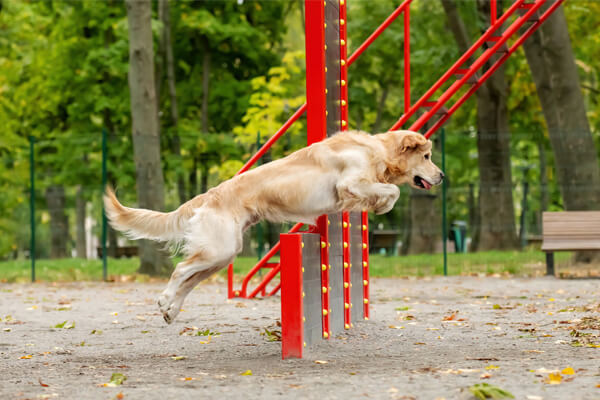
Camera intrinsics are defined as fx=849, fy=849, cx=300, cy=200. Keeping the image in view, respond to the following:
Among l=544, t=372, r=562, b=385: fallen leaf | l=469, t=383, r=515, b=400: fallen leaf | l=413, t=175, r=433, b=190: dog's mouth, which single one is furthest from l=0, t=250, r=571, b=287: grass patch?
l=469, t=383, r=515, b=400: fallen leaf

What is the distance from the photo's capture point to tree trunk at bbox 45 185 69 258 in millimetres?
23453

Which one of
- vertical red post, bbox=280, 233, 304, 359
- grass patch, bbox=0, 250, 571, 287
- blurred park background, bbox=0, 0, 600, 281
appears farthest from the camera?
blurred park background, bbox=0, 0, 600, 281

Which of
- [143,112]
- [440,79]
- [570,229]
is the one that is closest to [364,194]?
[440,79]

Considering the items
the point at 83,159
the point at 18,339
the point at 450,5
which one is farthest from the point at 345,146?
the point at 83,159

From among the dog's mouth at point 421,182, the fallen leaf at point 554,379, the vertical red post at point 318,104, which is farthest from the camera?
the vertical red post at point 318,104

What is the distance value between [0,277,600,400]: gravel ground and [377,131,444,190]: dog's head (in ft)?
4.52

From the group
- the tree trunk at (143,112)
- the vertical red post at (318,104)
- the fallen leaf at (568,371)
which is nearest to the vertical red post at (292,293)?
the vertical red post at (318,104)

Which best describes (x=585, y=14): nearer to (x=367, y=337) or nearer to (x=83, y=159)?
(x=83, y=159)

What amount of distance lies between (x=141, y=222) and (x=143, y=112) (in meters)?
8.70

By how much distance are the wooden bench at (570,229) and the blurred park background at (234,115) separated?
1.25 metres

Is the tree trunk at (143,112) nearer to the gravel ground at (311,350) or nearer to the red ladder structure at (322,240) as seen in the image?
the gravel ground at (311,350)

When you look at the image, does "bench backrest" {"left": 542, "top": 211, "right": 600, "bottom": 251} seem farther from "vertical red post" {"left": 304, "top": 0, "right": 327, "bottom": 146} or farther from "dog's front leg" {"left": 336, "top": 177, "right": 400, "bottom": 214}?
"dog's front leg" {"left": 336, "top": 177, "right": 400, "bottom": 214}

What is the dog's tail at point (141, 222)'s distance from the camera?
22.7ft

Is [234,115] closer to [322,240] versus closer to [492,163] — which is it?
[492,163]
